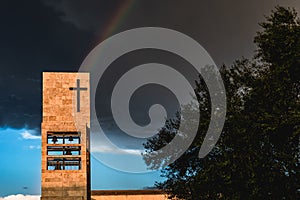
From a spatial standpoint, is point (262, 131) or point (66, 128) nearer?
point (262, 131)

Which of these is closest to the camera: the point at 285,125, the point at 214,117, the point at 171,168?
the point at 285,125

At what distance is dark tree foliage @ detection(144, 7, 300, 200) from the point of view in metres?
31.9

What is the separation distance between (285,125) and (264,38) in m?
6.90

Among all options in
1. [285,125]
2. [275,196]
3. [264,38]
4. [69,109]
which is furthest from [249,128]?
[69,109]

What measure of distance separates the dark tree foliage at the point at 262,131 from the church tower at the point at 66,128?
26.8 feet

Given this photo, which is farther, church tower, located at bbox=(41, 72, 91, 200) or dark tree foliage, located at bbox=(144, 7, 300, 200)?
church tower, located at bbox=(41, 72, 91, 200)

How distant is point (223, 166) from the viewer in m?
32.8

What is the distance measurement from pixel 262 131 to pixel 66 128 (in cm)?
1480

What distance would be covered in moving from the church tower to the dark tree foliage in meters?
8.16

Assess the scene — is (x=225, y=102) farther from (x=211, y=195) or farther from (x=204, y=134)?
(x=211, y=195)

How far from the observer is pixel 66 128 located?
127 feet

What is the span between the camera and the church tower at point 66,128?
124ft

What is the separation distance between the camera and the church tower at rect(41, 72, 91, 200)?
3791 centimetres

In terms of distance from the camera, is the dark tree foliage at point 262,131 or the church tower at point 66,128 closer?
the dark tree foliage at point 262,131
